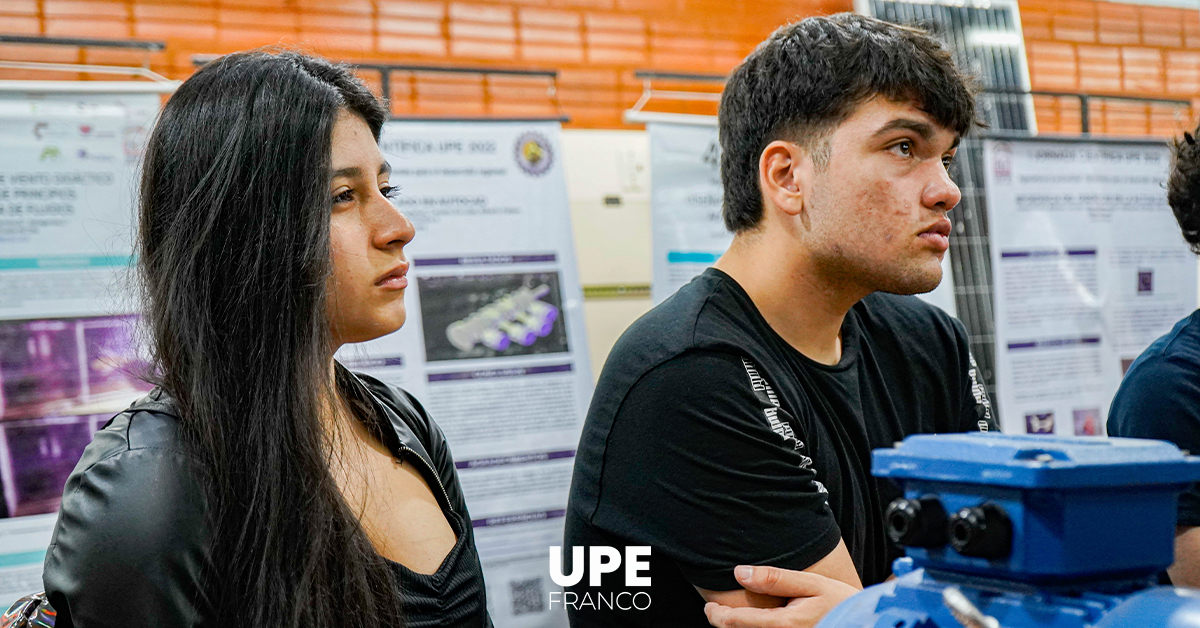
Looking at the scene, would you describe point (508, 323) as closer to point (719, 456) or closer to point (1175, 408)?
point (719, 456)

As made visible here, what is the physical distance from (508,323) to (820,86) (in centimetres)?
202

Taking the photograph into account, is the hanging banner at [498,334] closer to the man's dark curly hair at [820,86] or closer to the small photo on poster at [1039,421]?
the man's dark curly hair at [820,86]

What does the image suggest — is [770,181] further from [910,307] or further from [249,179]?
[249,179]

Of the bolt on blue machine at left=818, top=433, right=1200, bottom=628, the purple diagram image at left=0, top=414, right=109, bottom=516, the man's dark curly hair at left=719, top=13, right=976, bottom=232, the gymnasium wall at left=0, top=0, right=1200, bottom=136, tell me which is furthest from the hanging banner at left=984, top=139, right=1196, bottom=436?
the bolt on blue machine at left=818, top=433, right=1200, bottom=628

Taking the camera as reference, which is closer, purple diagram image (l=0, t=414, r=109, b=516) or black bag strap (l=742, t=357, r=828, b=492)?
black bag strap (l=742, t=357, r=828, b=492)

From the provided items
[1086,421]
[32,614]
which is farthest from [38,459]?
[1086,421]

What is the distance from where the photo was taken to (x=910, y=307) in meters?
1.96

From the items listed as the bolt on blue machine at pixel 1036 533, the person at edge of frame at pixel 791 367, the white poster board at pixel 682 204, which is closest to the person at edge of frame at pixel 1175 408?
the person at edge of frame at pixel 791 367

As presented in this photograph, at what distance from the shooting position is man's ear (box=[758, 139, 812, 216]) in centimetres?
169

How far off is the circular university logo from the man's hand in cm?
249

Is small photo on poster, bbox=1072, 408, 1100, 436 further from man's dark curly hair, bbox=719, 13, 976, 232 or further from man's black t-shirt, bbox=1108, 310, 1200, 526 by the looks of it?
man's dark curly hair, bbox=719, 13, 976, 232

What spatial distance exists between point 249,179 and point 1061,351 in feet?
14.0

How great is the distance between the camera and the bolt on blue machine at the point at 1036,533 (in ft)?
2.40

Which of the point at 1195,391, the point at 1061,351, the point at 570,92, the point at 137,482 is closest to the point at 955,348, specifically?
the point at 1195,391
